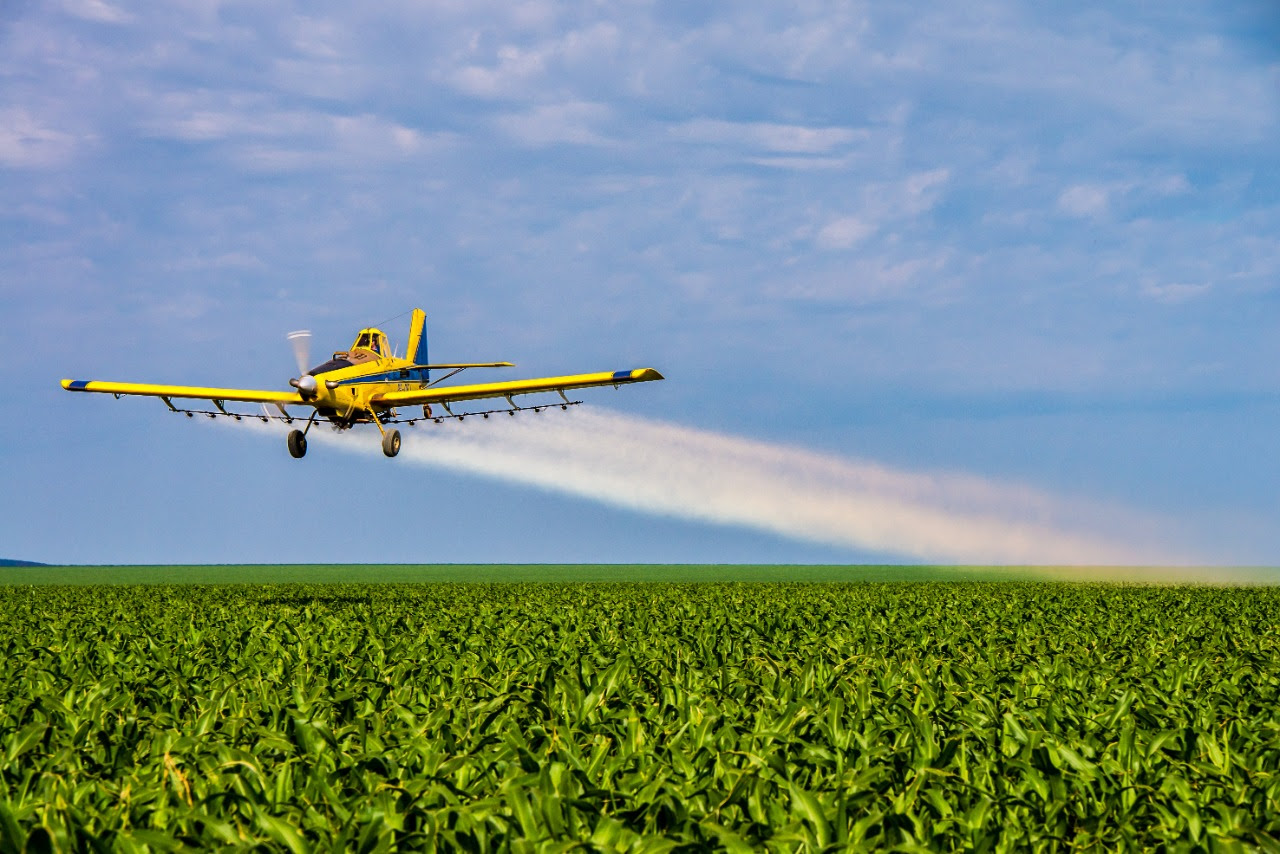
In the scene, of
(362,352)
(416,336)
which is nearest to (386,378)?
(362,352)

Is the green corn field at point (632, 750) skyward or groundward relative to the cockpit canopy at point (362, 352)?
groundward

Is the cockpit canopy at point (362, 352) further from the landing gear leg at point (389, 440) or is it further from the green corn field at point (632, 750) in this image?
the green corn field at point (632, 750)

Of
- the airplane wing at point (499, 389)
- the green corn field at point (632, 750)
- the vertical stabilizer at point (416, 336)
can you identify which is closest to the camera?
the green corn field at point (632, 750)

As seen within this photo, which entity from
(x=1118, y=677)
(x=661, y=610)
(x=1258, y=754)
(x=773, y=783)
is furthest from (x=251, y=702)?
(x=661, y=610)

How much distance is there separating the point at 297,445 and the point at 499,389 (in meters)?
6.42

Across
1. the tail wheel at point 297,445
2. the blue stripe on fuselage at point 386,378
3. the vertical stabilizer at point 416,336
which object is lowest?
the tail wheel at point 297,445

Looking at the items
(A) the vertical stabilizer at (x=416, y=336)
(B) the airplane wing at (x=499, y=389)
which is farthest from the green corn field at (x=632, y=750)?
(A) the vertical stabilizer at (x=416, y=336)

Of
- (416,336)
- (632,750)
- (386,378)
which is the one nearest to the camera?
(632,750)

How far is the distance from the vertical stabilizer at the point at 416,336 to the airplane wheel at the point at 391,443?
20.9m

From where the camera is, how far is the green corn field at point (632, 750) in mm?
4188

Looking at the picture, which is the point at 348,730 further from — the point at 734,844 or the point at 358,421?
the point at 358,421

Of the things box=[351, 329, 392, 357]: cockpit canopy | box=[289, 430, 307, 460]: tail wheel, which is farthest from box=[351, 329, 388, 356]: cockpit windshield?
box=[289, 430, 307, 460]: tail wheel

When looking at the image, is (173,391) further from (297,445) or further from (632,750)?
(632,750)

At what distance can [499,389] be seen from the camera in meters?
33.2
